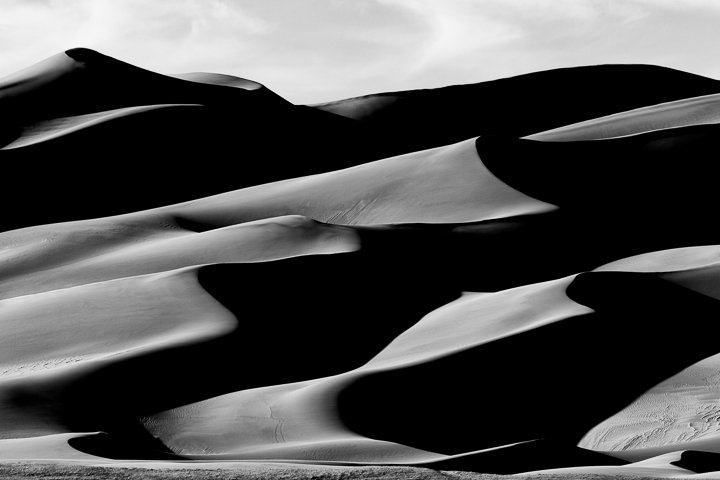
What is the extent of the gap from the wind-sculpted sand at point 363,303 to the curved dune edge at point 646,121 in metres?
0.10

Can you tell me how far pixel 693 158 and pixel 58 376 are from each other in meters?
15.0

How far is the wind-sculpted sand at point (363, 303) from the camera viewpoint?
888 centimetres

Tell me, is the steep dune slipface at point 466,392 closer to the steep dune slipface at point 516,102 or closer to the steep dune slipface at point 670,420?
the steep dune slipface at point 670,420

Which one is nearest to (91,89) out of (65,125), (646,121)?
(65,125)

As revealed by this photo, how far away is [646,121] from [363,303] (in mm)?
14115

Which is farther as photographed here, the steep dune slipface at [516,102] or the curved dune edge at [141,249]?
the steep dune slipface at [516,102]

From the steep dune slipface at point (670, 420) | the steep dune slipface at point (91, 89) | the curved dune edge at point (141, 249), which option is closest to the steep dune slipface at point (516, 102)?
the steep dune slipface at point (91, 89)

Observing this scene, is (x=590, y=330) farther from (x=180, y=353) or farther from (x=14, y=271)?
(x=14, y=271)

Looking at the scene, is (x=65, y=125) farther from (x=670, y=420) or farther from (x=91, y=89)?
(x=670, y=420)

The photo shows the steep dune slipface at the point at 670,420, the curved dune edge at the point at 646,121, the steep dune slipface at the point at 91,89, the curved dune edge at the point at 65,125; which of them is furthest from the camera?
the steep dune slipface at the point at 91,89

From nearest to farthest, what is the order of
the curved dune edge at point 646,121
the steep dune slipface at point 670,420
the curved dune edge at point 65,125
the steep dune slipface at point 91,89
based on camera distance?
the steep dune slipface at point 670,420
the curved dune edge at point 646,121
the curved dune edge at point 65,125
the steep dune slipface at point 91,89

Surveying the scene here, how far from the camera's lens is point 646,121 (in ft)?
82.3

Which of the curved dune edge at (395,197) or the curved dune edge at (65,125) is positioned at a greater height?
the curved dune edge at (65,125)

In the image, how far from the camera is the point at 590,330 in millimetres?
10852
